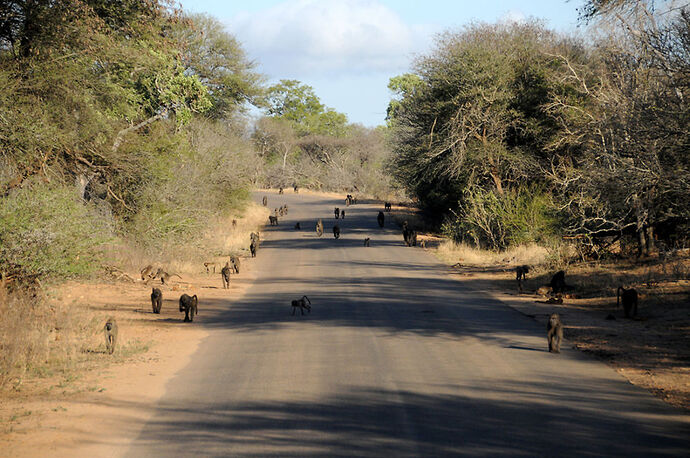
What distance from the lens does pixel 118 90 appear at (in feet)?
61.3

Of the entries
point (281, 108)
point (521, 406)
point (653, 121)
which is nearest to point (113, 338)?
point (521, 406)

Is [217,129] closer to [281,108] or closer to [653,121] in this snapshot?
[653,121]

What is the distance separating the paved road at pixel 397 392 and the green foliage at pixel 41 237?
9.21 ft

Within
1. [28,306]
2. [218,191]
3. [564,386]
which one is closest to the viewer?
[564,386]

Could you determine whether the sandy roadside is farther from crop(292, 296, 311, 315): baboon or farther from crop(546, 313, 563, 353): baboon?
crop(546, 313, 563, 353): baboon

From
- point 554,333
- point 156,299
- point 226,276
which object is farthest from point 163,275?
point 554,333

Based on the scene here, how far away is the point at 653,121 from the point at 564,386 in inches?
217

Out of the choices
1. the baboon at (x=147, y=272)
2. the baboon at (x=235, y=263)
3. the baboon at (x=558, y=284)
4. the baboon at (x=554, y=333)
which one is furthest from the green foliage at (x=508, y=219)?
the baboon at (x=554, y=333)

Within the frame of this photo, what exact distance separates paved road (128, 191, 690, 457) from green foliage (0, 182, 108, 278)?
281 centimetres

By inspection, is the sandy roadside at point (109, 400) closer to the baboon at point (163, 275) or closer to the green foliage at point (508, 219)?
the baboon at point (163, 275)

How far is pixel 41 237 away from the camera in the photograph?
12.5 meters

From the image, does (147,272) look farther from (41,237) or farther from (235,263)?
(41,237)

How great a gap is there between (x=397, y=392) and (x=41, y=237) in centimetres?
726

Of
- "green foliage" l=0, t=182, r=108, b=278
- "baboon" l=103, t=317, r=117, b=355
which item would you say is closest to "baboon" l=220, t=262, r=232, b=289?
"green foliage" l=0, t=182, r=108, b=278
